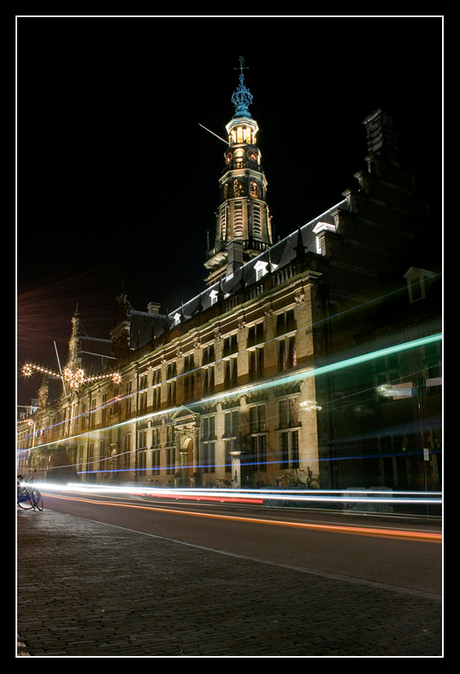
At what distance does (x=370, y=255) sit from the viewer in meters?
34.3

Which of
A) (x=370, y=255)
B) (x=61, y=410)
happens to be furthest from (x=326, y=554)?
(x=61, y=410)

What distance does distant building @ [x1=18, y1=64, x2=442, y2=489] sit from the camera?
2559cm

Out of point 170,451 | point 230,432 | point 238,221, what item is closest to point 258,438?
point 230,432

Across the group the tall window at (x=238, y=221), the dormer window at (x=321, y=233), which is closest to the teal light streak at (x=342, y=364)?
the dormer window at (x=321, y=233)

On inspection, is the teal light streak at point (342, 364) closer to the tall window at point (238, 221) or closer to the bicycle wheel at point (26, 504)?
the bicycle wheel at point (26, 504)

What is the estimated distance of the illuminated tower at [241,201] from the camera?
187ft

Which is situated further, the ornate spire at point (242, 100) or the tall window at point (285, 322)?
the ornate spire at point (242, 100)

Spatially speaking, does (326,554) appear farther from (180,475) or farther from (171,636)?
(180,475)

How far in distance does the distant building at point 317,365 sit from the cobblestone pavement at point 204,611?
505 inches

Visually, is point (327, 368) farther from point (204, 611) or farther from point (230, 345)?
point (204, 611)

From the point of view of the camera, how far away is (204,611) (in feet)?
18.4

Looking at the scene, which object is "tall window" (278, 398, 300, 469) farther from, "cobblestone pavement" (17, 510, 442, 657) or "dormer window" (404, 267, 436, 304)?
"cobblestone pavement" (17, 510, 442, 657)

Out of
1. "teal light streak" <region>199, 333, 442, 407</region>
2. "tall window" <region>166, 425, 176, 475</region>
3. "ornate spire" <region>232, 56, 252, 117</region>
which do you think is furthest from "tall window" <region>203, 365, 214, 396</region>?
"ornate spire" <region>232, 56, 252, 117</region>

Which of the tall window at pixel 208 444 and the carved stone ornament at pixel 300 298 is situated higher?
the carved stone ornament at pixel 300 298
